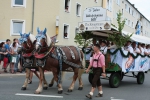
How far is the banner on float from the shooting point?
974cm

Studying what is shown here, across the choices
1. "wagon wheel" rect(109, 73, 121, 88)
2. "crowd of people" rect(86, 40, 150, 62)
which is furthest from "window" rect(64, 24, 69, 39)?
"wagon wheel" rect(109, 73, 121, 88)

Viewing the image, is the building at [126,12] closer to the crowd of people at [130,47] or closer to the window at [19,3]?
the window at [19,3]

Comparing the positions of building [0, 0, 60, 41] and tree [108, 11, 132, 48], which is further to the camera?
building [0, 0, 60, 41]

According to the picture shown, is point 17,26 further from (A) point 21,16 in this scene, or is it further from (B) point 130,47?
(B) point 130,47

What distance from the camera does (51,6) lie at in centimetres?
2423

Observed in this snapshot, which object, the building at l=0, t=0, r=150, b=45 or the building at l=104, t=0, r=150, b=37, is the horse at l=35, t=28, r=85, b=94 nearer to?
the building at l=0, t=0, r=150, b=45

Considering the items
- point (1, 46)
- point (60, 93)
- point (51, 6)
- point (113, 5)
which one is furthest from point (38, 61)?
point (113, 5)

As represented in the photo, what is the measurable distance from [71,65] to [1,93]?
2570 millimetres

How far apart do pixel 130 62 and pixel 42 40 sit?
13.4 ft

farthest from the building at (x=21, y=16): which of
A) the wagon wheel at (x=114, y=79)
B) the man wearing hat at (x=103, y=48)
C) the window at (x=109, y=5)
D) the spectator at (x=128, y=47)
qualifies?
the window at (x=109, y=5)

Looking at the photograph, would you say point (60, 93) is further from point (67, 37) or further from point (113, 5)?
point (113, 5)

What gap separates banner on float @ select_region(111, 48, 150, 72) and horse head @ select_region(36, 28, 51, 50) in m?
2.97

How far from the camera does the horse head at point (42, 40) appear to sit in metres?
7.74

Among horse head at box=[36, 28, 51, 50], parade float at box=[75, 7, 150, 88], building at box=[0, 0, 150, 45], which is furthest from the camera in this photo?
building at box=[0, 0, 150, 45]
